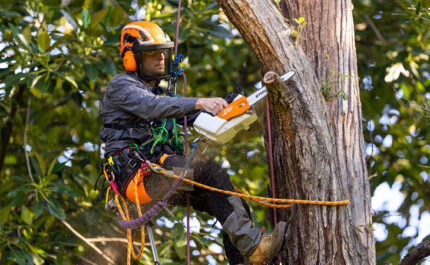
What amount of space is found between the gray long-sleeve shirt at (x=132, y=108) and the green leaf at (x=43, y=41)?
164cm

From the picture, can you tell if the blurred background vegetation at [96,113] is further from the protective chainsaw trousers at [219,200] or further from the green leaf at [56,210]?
the protective chainsaw trousers at [219,200]

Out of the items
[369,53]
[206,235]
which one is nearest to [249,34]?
[206,235]

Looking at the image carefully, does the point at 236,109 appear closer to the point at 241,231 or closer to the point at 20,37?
the point at 241,231

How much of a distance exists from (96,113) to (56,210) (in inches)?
47.8

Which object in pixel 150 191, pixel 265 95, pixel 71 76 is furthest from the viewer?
pixel 71 76

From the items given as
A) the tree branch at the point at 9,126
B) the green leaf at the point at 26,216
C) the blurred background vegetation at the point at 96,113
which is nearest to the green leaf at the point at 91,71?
the blurred background vegetation at the point at 96,113

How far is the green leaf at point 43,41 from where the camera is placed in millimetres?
5168

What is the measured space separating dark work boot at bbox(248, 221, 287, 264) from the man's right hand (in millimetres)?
714

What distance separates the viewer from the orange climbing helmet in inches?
151

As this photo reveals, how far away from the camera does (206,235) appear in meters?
5.29

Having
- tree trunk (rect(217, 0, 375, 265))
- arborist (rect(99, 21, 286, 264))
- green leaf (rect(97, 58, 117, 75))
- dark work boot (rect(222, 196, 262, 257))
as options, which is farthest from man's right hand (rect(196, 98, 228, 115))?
green leaf (rect(97, 58, 117, 75))

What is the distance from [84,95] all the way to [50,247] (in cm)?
169

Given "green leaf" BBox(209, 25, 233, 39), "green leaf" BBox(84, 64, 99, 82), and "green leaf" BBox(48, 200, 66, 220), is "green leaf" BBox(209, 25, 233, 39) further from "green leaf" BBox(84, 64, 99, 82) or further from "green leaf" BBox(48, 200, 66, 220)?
"green leaf" BBox(48, 200, 66, 220)

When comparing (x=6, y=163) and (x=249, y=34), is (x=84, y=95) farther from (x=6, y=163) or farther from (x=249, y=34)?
(x=249, y=34)
